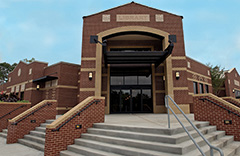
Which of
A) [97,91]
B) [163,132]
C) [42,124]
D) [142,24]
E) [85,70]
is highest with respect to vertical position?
[142,24]

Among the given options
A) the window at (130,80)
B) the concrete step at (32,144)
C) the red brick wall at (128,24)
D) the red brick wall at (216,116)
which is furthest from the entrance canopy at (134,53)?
the concrete step at (32,144)

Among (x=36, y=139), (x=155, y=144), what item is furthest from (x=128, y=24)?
(x=155, y=144)

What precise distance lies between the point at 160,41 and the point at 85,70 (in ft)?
24.0

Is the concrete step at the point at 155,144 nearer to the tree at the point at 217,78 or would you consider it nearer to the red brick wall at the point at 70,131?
the red brick wall at the point at 70,131

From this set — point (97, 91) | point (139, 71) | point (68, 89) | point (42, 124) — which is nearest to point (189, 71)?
point (139, 71)

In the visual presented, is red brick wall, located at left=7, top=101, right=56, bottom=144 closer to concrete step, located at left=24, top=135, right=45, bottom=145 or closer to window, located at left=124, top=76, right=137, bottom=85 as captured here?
concrete step, located at left=24, top=135, right=45, bottom=145

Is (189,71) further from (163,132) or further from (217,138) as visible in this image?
(163,132)

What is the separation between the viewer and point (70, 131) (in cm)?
544

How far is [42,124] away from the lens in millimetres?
8305

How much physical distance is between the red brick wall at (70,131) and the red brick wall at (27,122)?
12.4ft

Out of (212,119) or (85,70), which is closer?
(212,119)

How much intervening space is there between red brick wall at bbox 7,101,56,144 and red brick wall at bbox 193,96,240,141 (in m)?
8.11

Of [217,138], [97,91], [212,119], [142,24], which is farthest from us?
[142,24]

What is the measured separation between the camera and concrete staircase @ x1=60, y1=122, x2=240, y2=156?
3.66 metres
